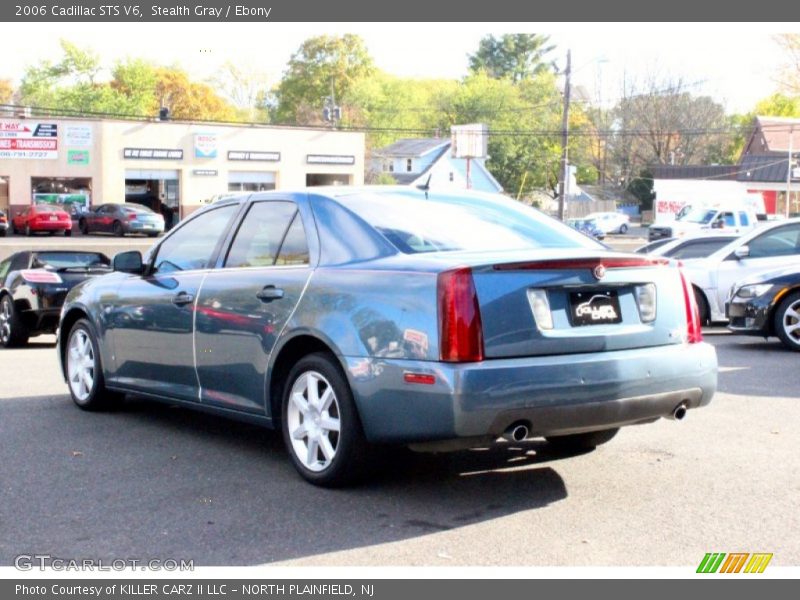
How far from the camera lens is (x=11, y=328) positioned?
1520 centimetres

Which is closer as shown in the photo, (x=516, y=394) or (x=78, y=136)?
(x=516, y=394)

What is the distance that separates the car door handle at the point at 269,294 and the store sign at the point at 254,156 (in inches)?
2226

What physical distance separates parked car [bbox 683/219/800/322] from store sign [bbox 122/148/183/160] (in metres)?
47.0

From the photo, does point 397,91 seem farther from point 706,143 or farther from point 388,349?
point 388,349

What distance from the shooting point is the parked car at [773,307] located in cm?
1246

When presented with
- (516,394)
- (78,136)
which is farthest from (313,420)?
(78,136)

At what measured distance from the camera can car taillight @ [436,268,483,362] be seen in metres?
5.22

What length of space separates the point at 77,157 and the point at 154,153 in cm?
406

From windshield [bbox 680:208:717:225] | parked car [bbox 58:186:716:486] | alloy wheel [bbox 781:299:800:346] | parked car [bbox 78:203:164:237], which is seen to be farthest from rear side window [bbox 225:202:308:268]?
parked car [bbox 78:203:164:237]

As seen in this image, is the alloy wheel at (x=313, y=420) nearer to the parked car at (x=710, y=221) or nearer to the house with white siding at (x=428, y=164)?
the parked car at (x=710, y=221)

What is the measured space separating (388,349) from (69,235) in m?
48.8

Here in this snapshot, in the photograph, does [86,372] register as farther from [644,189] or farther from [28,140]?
[644,189]

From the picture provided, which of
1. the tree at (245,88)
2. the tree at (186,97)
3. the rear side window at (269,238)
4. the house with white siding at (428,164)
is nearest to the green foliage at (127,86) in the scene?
the tree at (186,97)

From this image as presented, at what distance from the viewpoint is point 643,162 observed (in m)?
93.0
